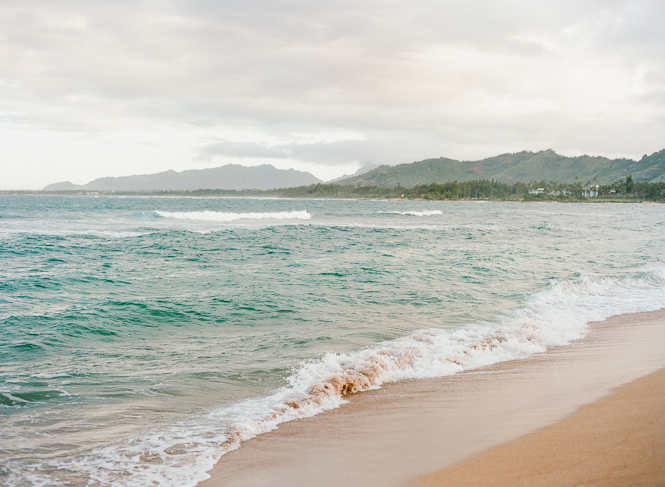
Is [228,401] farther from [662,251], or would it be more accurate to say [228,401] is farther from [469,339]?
[662,251]

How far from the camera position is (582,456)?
4.12 metres

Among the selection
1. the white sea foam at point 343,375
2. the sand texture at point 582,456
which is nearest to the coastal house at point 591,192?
the white sea foam at point 343,375

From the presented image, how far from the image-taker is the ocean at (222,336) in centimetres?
492

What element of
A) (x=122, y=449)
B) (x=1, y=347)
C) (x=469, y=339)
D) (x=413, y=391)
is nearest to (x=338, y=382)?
(x=413, y=391)

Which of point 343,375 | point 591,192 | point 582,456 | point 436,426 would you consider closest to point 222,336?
point 343,375

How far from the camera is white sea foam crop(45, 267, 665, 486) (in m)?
4.38

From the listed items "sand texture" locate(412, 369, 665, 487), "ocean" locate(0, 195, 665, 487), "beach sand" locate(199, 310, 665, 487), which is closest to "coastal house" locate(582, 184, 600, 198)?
"ocean" locate(0, 195, 665, 487)

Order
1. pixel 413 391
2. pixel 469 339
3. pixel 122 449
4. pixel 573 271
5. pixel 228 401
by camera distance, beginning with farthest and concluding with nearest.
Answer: pixel 573 271, pixel 469 339, pixel 413 391, pixel 228 401, pixel 122 449

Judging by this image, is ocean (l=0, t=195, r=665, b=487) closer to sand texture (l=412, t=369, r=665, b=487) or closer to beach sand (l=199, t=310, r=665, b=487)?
beach sand (l=199, t=310, r=665, b=487)

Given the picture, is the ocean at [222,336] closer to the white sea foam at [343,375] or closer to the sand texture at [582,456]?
the white sea foam at [343,375]

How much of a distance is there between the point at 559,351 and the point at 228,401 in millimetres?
5984

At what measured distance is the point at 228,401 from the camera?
5.95 meters

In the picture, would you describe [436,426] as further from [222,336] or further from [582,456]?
[222,336]

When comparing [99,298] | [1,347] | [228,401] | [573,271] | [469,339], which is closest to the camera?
[228,401]
